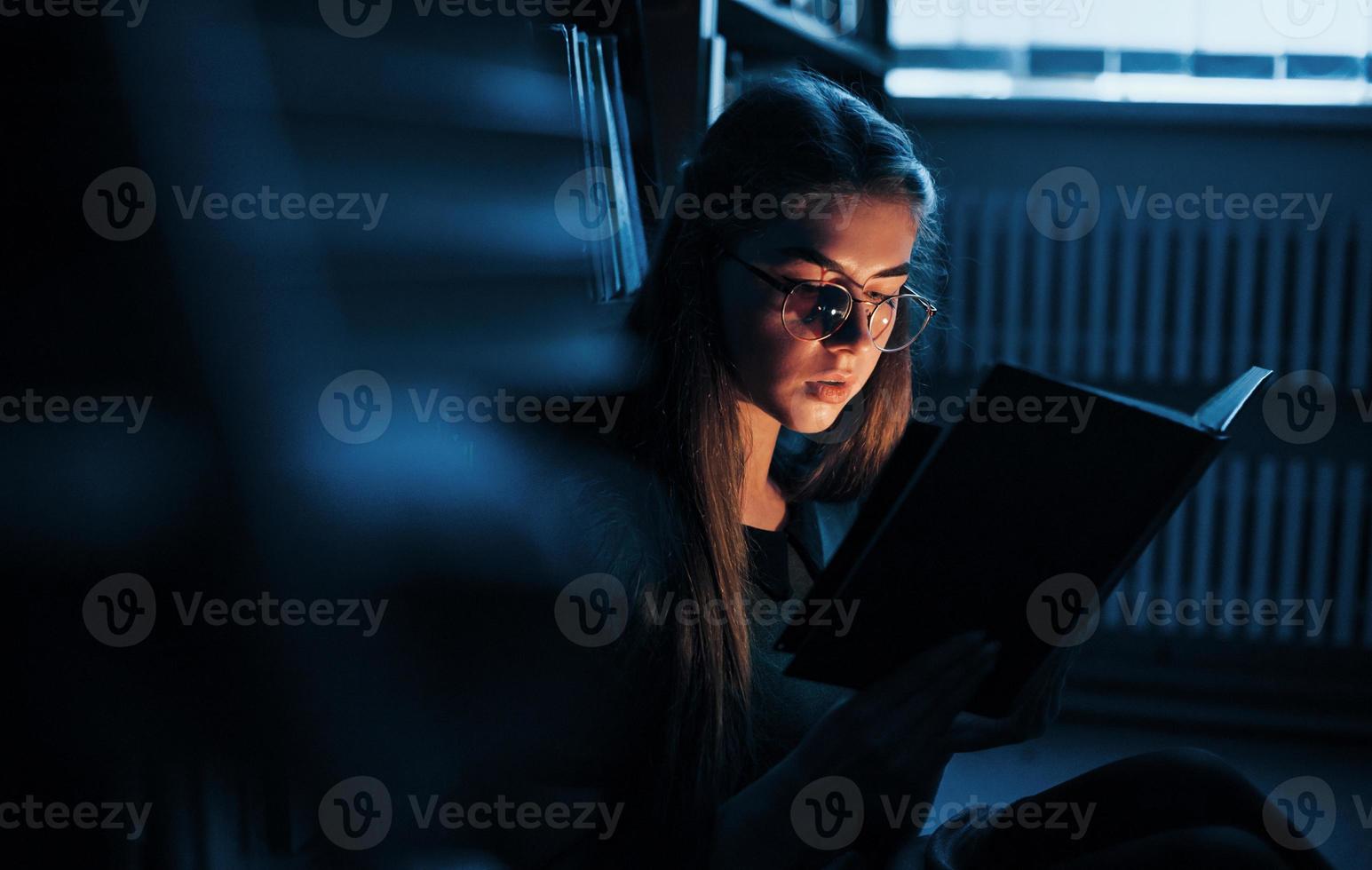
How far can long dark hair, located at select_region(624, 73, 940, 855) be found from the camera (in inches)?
38.1

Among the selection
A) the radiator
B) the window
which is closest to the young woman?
the radiator

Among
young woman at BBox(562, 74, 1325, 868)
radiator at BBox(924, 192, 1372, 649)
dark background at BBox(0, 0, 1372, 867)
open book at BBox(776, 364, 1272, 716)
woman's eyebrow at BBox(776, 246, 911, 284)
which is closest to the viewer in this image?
dark background at BBox(0, 0, 1372, 867)

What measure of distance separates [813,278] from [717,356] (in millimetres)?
126

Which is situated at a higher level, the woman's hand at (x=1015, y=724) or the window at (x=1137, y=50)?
the window at (x=1137, y=50)

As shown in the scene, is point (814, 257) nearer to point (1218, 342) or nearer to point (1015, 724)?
point (1015, 724)

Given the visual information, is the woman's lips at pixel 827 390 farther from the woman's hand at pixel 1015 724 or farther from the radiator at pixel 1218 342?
the radiator at pixel 1218 342

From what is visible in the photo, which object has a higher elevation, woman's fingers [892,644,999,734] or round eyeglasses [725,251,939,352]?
round eyeglasses [725,251,939,352]

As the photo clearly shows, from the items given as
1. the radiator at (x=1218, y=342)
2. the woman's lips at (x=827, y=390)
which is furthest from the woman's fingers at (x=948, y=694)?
the radiator at (x=1218, y=342)

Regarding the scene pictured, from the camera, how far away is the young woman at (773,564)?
0.87 metres

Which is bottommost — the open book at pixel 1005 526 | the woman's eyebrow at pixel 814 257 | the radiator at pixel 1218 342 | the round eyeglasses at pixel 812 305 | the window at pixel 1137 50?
the radiator at pixel 1218 342

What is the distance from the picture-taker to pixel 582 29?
49.9 inches

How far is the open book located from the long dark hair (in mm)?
154

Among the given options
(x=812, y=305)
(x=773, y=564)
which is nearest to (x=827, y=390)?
(x=812, y=305)

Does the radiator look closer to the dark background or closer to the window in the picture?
the window
